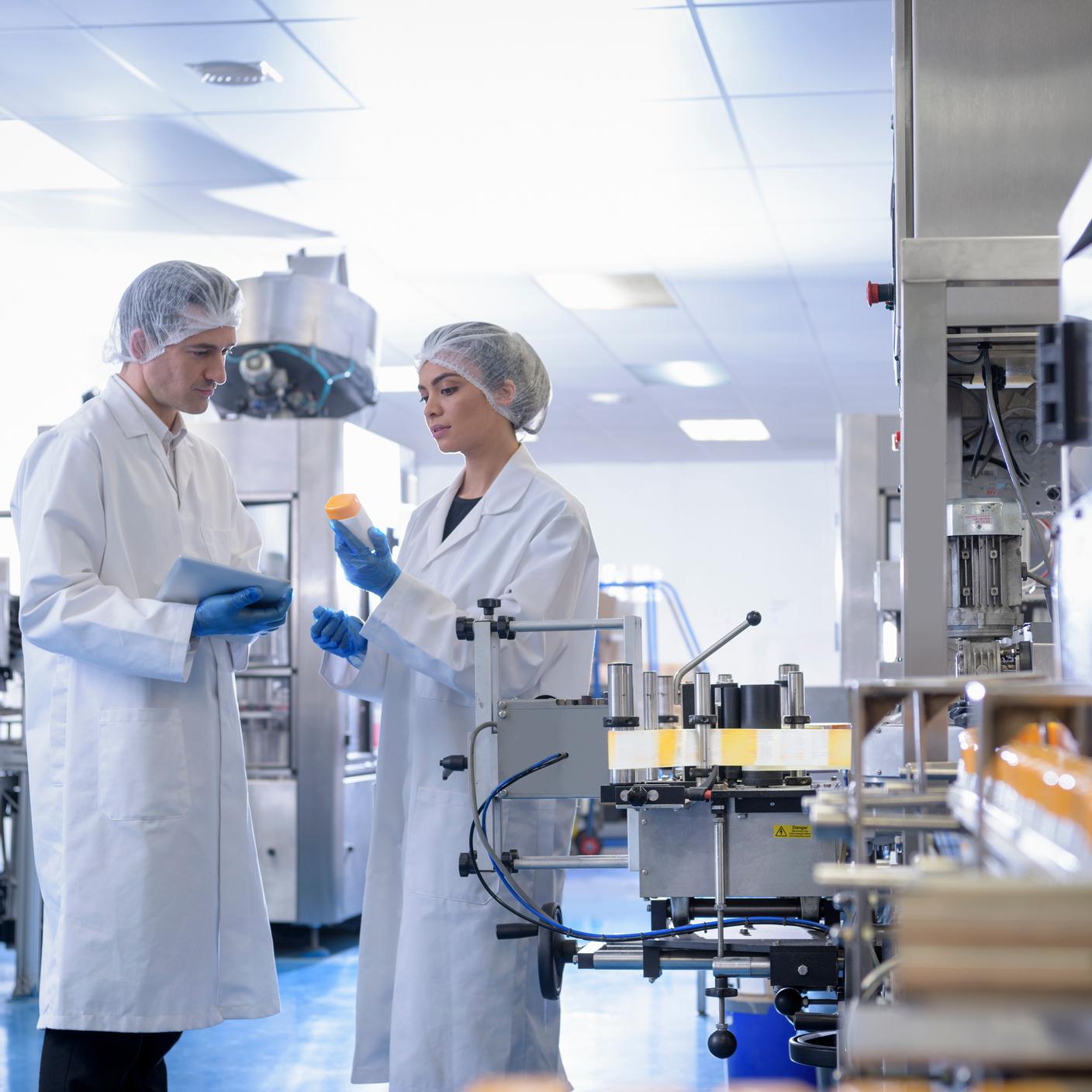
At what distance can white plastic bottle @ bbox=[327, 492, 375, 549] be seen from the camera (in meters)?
1.85

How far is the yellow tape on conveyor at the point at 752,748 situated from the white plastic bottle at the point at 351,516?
523 mm

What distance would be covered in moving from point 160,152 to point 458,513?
7.52 ft

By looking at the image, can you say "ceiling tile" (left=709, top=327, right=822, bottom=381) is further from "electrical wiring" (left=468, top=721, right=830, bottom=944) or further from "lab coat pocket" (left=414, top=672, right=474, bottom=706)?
"electrical wiring" (left=468, top=721, right=830, bottom=944)

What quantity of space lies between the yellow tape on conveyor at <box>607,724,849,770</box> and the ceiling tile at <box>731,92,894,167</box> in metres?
2.34

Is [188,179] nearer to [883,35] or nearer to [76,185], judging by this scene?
[76,185]

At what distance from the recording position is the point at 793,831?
5.14 feet

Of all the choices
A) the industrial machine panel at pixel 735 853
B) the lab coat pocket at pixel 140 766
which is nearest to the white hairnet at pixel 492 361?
the lab coat pocket at pixel 140 766

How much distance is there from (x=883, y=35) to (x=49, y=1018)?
267 centimetres

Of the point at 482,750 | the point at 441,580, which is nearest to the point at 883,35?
the point at 441,580

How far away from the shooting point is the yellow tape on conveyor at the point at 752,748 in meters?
1.54

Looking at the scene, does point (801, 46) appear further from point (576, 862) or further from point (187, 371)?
point (576, 862)

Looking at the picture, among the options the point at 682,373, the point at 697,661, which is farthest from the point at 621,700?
the point at 682,373

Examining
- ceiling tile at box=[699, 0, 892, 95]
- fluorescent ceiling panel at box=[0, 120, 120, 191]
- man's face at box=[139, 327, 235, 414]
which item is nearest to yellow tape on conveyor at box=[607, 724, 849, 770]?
man's face at box=[139, 327, 235, 414]

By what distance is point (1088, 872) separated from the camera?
65cm
